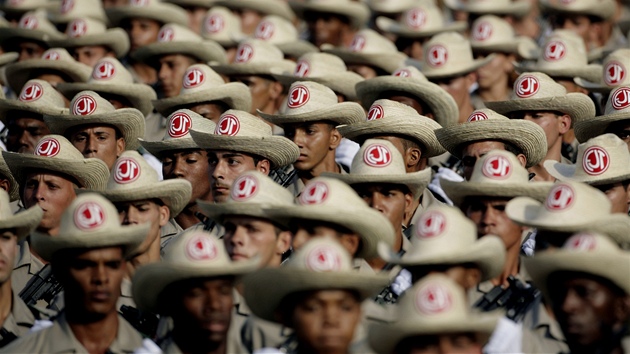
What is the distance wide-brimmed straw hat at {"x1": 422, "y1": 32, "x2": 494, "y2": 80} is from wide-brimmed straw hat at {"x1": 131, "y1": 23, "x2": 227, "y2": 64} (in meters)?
2.16

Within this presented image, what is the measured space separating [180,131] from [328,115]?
122 centimetres

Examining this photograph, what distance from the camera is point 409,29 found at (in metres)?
18.4

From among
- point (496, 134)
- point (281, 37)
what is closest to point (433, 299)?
point (496, 134)

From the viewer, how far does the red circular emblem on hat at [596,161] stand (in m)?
12.8

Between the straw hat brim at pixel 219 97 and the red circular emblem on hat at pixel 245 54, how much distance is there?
1005 mm

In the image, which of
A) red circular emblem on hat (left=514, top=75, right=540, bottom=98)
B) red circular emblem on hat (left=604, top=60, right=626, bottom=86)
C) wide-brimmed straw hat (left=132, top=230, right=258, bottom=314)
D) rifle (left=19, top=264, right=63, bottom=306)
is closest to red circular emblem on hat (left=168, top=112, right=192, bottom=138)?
rifle (left=19, top=264, right=63, bottom=306)

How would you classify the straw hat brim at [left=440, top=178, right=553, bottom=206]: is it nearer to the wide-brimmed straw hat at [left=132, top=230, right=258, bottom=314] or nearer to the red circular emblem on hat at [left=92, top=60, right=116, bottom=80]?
the wide-brimmed straw hat at [left=132, top=230, right=258, bottom=314]

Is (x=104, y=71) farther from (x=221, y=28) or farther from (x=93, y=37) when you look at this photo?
(x=221, y=28)

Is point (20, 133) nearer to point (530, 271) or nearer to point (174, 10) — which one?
point (174, 10)

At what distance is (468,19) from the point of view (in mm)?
19328

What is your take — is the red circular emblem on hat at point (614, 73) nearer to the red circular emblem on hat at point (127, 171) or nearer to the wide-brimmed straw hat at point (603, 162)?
the wide-brimmed straw hat at point (603, 162)

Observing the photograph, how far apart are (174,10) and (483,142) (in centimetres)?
609

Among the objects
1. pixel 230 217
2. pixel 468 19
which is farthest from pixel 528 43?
pixel 230 217

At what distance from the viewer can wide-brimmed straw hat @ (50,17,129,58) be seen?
58.5ft
